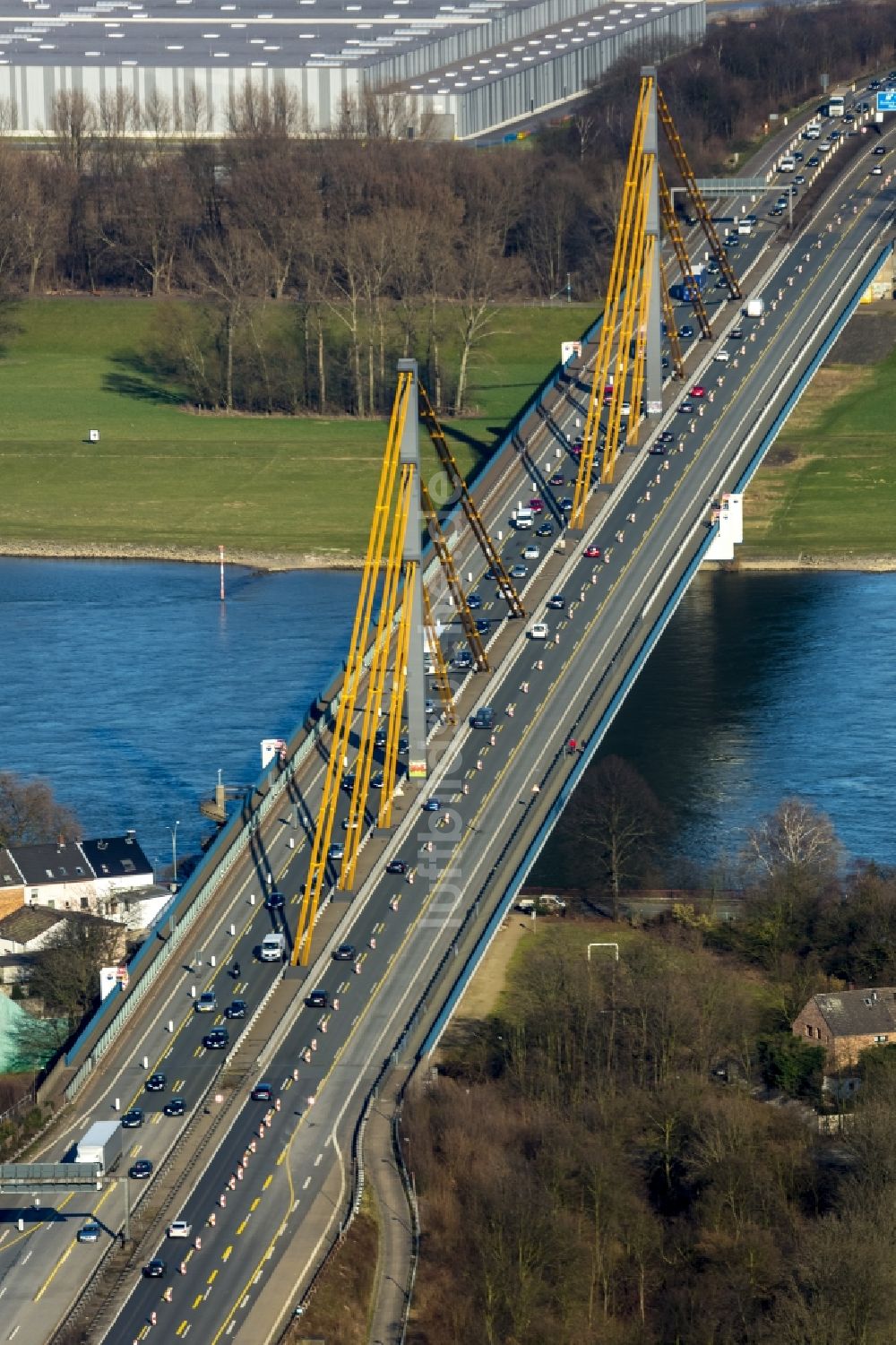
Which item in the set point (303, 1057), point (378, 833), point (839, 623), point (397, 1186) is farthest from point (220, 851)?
point (839, 623)

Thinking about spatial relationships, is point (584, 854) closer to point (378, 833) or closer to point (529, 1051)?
point (378, 833)

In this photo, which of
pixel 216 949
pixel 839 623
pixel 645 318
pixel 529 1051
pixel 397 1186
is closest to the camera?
pixel 397 1186

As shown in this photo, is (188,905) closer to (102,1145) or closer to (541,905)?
(541,905)

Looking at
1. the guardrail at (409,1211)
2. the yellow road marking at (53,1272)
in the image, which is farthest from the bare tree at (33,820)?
the yellow road marking at (53,1272)

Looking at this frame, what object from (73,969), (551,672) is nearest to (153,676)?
(551,672)

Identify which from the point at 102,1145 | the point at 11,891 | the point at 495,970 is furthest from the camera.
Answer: the point at 11,891

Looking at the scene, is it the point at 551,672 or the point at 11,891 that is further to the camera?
the point at 551,672

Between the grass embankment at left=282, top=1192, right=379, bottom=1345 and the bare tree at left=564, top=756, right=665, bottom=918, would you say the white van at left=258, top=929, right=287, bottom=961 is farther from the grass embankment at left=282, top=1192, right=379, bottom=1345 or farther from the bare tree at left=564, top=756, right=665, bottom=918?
the grass embankment at left=282, top=1192, right=379, bottom=1345

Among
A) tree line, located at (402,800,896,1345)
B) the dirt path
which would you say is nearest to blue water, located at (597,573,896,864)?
the dirt path
